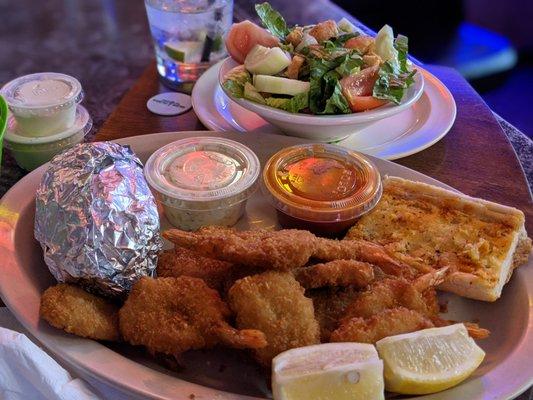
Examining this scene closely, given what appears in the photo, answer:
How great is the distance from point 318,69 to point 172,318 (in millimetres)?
1052

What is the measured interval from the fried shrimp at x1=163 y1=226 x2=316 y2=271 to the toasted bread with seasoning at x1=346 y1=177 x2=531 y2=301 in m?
0.31

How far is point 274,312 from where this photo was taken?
1288 millimetres

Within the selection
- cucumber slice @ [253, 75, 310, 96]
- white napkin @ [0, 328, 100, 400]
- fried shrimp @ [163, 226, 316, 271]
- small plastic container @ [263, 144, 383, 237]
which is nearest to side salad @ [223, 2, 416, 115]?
cucumber slice @ [253, 75, 310, 96]

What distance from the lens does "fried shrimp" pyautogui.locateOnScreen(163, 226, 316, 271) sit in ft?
4.40

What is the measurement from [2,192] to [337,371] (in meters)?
1.25

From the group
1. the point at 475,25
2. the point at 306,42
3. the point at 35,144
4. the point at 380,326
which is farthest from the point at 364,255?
the point at 475,25

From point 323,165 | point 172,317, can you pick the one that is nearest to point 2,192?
point 172,317

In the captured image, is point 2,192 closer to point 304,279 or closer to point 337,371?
point 304,279

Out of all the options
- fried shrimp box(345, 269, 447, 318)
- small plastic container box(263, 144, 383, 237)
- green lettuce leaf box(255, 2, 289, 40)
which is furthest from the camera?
green lettuce leaf box(255, 2, 289, 40)

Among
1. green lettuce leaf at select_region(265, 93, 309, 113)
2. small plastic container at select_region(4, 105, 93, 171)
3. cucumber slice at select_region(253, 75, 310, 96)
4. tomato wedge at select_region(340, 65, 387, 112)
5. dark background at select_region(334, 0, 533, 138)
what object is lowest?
dark background at select_region(334, 0, 533, 138)

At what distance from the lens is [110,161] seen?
1460 millimetres

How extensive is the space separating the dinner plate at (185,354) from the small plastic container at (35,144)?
174 millimetres

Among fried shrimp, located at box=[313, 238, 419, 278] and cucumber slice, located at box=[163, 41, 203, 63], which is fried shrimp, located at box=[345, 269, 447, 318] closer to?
fried shrimp, located at box=[313, 238, 419, 278]

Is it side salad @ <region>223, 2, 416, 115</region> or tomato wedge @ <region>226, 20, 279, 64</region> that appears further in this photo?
tomato wedge @ <region>226, 20, 279, 64</region>
